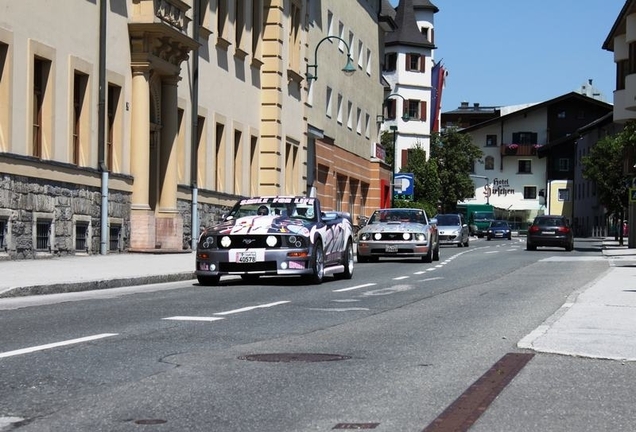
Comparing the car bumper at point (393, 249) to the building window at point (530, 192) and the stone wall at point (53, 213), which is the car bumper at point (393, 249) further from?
the building window at point (530, 192)

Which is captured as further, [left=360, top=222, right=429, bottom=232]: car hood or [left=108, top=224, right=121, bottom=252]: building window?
[left=360, top=222, right=429, bottom=232]: car hood

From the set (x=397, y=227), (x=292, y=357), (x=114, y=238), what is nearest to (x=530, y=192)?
(x=397, y=227)

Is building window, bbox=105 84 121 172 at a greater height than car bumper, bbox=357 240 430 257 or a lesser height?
greater

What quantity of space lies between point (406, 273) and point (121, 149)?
8.20 meters

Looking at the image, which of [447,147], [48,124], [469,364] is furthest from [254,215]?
[447,147]

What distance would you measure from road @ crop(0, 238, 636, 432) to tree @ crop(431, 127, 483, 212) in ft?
321

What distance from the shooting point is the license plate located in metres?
21.1

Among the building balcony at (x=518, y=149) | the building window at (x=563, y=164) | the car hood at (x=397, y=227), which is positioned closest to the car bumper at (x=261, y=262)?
the car hood at (x=397, y=227)

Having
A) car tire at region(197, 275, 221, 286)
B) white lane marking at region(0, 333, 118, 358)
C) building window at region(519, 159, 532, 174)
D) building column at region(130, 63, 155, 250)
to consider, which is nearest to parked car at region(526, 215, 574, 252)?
building column at region(130, 63, 155, 250)

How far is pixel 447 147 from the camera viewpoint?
11544 centimetres

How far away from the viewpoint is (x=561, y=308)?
1560 cm

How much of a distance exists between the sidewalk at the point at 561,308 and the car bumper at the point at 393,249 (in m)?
5.06

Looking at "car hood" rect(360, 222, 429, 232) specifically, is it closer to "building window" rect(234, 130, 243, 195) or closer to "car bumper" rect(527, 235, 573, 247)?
"building window" rect(234, 130, 243, 195)

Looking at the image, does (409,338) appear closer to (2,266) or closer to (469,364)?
(469,364)
